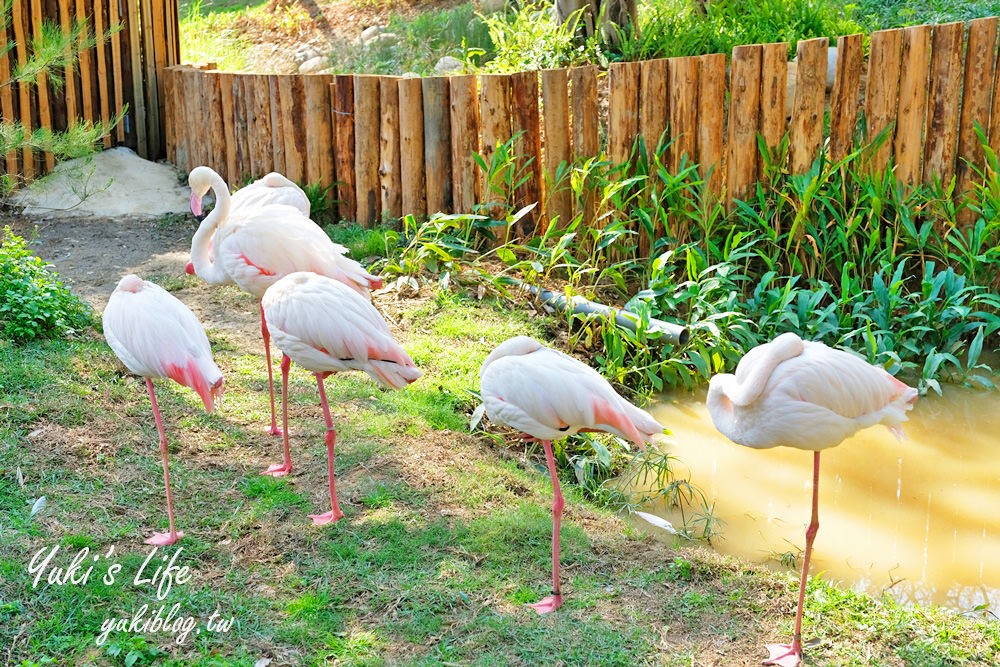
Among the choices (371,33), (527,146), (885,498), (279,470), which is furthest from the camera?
(371,33)

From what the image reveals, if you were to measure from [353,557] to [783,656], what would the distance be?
1.70 m

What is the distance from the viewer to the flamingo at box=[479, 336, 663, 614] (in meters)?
3.75

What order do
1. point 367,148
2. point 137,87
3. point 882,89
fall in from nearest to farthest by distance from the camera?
point 882,89 → point 367,148 → point 137,87

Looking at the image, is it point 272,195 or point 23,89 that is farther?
point 23,89

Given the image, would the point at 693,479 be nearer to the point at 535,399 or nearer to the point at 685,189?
the point at 535,399

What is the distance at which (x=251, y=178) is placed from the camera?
8.74m

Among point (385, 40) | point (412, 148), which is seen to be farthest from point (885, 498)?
point (385, 40)

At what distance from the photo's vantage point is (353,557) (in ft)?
13.2

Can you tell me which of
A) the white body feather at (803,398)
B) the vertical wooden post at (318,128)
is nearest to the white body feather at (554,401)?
the white body feather at (803,398)

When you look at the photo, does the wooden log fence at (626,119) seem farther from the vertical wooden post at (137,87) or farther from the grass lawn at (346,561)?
the grass lawn at (346,561)

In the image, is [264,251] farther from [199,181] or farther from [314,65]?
[314,65]

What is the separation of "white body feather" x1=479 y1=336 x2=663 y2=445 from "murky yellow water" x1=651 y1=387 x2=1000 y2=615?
3.45 ft

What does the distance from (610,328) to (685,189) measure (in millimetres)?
1464

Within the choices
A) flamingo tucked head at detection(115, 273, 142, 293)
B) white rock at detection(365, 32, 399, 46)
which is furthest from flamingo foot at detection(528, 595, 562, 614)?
white rock at detection(365, 32, 399, 46)
